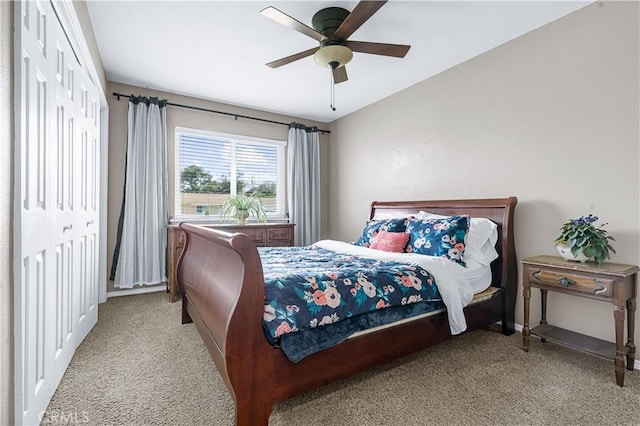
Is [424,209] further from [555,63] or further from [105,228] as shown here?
[105,228]

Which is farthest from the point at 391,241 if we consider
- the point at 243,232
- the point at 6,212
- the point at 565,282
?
the point at 6,212

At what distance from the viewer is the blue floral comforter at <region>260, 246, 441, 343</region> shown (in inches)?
59.9

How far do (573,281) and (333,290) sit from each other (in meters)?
1.66

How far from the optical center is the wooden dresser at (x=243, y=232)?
359 cm

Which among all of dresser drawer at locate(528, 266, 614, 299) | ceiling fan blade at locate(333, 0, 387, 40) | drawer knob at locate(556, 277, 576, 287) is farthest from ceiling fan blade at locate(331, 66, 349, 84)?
drawer knob at locate(556, 277, 576, 287)

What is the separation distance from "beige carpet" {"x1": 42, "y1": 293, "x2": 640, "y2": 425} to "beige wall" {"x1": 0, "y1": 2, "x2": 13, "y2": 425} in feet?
1.78

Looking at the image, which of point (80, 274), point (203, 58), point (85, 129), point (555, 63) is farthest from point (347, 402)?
point (203, 58)

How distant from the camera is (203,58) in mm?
3150

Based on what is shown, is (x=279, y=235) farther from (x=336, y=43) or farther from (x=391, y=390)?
(x=391, y=390)

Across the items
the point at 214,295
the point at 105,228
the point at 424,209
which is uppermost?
the point at 424,209

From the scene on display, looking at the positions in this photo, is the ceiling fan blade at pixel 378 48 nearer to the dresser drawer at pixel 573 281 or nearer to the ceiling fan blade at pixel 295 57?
the ceiling fan blade at pixel 295 57

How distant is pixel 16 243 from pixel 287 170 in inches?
158

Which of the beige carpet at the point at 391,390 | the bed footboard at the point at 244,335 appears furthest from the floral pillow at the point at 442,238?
the bed footboard at the point at 244,335

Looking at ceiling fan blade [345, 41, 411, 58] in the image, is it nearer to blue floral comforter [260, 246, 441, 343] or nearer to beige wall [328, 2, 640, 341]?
beige wall [328, 2, 640, 341]
